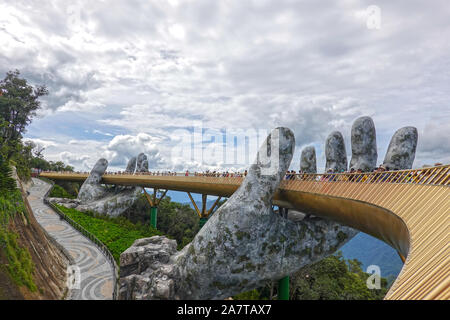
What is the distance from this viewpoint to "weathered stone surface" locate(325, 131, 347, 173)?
1733 centimetres

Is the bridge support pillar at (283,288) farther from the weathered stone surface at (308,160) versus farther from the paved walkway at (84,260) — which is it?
the paved walkway at (84,260)

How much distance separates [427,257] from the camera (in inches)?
159

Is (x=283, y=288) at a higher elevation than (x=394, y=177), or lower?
lower

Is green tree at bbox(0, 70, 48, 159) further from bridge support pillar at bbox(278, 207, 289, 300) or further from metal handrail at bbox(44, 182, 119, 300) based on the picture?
bridge support pillar at bbox(278, 207, 289, 300)

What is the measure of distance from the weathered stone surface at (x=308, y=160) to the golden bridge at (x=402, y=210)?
11.4 ft

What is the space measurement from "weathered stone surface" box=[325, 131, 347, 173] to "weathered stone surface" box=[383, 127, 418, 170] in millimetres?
3382

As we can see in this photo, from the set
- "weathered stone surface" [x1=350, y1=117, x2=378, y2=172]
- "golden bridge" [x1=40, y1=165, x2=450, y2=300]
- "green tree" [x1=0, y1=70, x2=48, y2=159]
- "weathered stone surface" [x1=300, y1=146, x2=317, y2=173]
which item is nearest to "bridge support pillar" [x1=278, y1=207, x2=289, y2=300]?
"golden bridge" [x1=40, y1=165, x2=450, y2=300]

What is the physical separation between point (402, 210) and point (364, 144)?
993 cm

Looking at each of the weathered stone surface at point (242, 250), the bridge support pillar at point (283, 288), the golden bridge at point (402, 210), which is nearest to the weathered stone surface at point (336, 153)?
the golden bridge at point (402, 210)

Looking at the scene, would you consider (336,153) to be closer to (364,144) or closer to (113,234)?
(364,144)

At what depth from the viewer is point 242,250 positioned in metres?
13.4

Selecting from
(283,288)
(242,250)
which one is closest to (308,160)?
(242,250)

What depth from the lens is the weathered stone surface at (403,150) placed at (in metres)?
13.8
